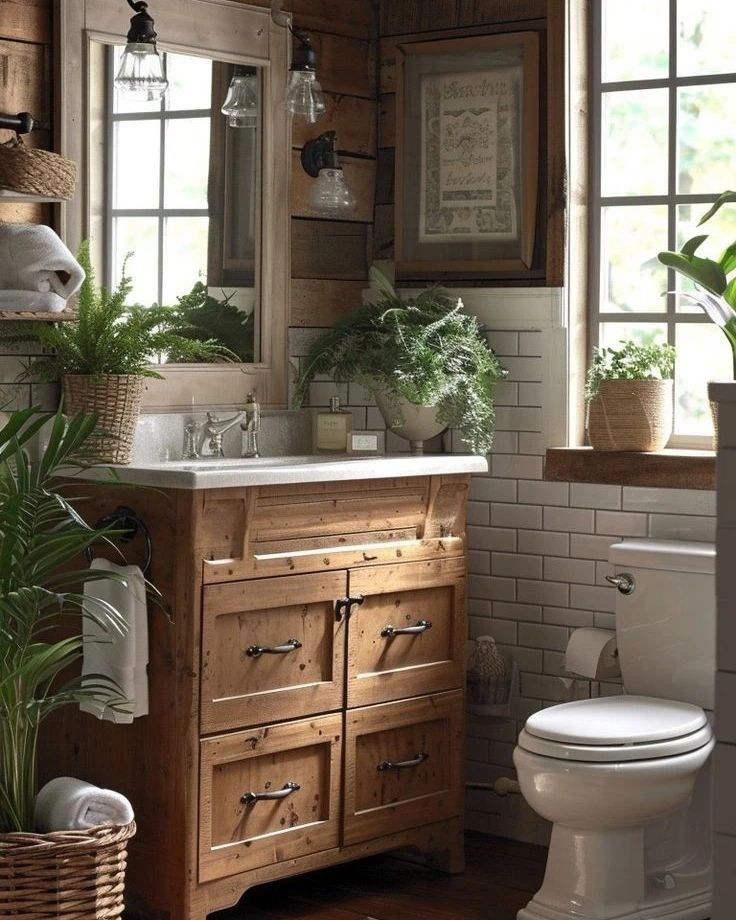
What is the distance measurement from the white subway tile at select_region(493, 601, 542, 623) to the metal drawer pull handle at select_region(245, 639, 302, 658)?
880 millimetres

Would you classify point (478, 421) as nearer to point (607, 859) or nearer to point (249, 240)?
point (249, 240)

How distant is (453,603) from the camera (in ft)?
12.8

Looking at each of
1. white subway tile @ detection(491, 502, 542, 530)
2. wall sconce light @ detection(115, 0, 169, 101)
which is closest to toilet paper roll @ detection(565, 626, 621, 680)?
white subway tile @ detection(491, 502, 542, 530)

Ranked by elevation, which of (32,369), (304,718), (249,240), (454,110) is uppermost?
(454,110)

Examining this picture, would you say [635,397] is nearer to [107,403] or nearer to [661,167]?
[661,167]

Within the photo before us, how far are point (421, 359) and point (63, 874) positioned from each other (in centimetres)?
162

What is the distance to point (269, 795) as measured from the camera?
3.43m

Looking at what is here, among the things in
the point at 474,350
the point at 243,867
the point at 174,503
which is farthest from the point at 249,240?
the point at 243,867

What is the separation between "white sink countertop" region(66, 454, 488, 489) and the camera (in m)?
3.22

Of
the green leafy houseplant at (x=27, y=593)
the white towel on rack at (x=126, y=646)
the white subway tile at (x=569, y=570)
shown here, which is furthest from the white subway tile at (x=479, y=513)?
the green leafy houseplant at (x=27, y=593)

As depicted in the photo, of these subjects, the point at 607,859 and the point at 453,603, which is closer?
the point at 607,859

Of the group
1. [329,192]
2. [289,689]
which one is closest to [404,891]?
[289,689]

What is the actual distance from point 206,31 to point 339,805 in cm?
201

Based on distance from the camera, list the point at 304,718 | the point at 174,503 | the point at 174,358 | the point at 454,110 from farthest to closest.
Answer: the point at 454,110 < the point at 174,358 < the point at 304,718 < the point at 174,503
